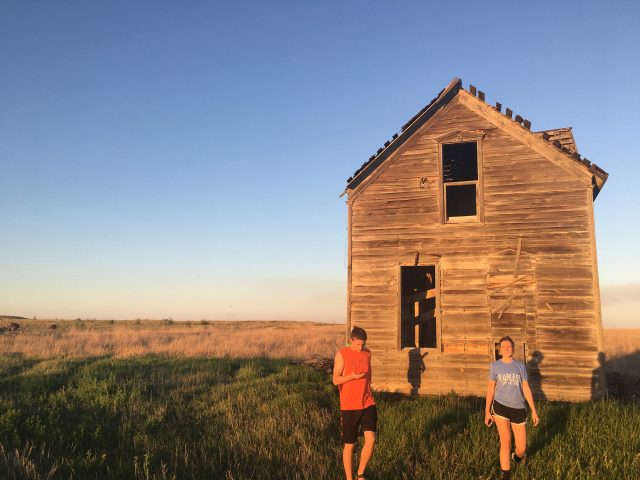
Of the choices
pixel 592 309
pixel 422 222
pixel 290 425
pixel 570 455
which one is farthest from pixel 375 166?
pixel 570 455

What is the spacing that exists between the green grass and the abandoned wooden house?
1.10m

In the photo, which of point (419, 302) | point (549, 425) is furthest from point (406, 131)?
point (549, 425)

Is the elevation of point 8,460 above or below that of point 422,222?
below

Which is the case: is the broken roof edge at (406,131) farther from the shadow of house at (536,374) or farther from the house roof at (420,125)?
the shadow of house at (536,374)

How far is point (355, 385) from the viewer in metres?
5.59

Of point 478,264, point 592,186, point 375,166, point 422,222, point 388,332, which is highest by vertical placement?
point 375,166

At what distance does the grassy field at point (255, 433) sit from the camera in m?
6.08

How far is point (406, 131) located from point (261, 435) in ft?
29.2

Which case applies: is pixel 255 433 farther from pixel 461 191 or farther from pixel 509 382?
pixel 461 191

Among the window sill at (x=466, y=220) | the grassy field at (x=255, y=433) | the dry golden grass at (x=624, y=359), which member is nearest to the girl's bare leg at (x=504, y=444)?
the grassy field at (x=255, y=433)

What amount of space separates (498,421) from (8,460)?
7.11 metres

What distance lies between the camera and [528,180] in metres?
11.4

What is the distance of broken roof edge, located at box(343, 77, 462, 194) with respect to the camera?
1224 centimetres

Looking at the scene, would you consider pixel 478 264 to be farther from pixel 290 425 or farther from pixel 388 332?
pixel 290 425
